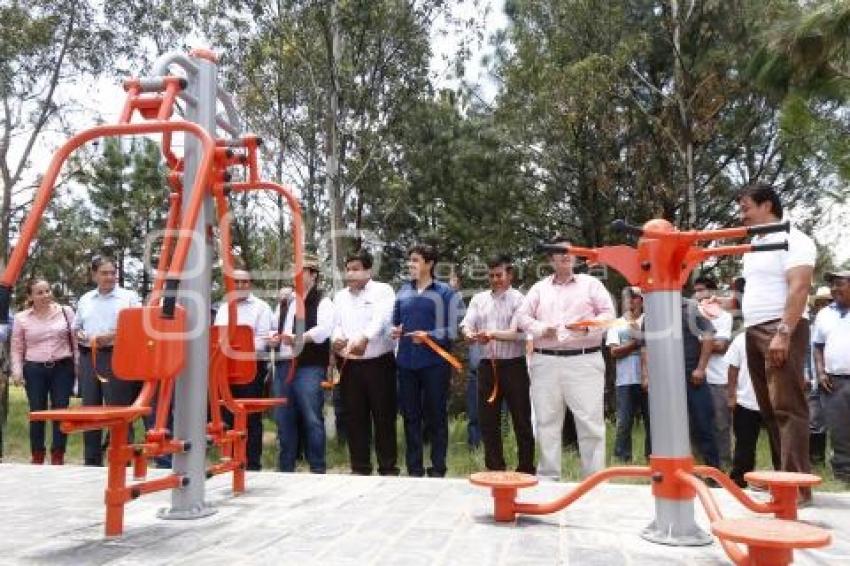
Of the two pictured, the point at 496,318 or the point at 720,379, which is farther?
the point at 720,379

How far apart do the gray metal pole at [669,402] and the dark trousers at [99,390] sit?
408cm

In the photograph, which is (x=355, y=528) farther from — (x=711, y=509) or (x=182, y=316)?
(x=711, y=509)

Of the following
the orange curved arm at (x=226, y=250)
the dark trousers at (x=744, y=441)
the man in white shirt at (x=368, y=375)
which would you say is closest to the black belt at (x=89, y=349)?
→ the man in white shirt at (x=368, y=375)

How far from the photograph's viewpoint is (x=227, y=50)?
46.7 feet

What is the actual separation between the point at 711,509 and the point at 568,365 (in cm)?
266

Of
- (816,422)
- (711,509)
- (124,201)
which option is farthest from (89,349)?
(124,201)

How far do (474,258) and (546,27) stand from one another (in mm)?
5598

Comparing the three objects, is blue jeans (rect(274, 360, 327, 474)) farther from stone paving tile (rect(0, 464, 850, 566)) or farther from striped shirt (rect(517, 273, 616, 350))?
striped shirt (rect(517, 273, 616, 350))

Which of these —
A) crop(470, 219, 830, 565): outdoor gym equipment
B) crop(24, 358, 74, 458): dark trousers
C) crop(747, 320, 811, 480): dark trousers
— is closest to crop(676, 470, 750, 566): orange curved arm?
crop(470, 219, 830, 565): outdoor gym equipment

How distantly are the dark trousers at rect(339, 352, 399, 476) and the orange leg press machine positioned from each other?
1697 millimetres

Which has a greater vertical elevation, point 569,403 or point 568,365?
point 568,365

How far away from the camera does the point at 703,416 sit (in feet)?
19.3

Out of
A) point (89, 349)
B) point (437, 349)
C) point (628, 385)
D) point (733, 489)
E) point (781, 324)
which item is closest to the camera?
point (733, 489)

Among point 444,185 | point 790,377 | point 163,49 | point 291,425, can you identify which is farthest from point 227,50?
point 790,377
